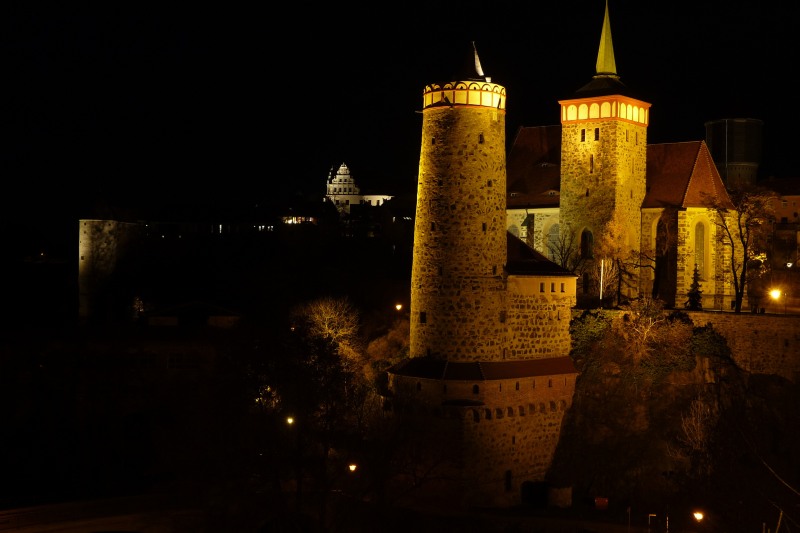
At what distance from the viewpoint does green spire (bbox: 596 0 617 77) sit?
59.0 m

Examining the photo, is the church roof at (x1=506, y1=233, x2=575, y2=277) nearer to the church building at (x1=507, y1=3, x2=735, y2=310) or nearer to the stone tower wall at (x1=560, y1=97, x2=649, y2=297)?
the church building at (x1=507, y1=3, x2=735, y2=310)

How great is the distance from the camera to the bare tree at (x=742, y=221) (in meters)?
52.0

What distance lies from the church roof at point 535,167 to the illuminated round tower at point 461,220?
18.0 m

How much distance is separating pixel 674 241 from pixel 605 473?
1766 centimetres

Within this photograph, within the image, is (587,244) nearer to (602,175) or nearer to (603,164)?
(602,175)

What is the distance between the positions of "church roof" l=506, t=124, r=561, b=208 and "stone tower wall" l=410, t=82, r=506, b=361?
59.2 ft

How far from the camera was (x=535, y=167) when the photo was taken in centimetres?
6141

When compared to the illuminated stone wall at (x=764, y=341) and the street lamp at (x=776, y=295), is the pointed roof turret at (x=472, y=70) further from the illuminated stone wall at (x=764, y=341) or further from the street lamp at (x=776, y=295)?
the street lamp at (x=776, y=295)

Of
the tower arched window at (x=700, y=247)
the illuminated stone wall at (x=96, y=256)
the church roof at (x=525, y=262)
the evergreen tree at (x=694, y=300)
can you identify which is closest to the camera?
the church roof at (x=525, y=262)

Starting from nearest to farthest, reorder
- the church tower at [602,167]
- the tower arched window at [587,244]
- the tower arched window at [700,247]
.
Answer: the church tower at [602,167] < the tower arched window at [700,247] < the tower arched window at [587,244]

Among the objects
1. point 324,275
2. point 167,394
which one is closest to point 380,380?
point 167,394

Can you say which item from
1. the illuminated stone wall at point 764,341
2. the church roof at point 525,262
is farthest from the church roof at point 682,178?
the church roof at point 525,262

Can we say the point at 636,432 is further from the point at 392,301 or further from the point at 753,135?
the point at 753,135

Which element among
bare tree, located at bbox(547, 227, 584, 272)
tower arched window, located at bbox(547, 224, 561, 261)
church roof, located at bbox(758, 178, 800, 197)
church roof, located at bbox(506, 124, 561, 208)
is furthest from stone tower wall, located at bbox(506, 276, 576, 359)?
church roof, located at bbox(758, 178, 800, 197)
